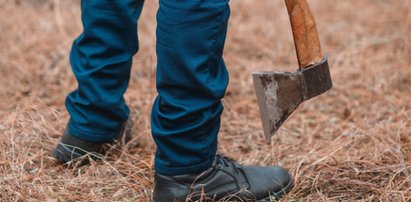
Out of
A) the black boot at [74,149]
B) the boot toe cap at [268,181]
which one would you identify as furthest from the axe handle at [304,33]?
the black boot at [74,149]

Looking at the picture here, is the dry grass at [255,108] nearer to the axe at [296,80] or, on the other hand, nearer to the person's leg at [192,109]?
the person's leg at [192,109]

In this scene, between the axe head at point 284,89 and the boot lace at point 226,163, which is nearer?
the axe head at point 284,89

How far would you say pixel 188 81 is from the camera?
1.73 meters

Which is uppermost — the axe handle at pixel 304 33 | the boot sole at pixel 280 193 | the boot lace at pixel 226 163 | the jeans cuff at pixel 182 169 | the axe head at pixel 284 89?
the axe handle at pixel 304 33

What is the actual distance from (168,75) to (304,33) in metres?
0.44

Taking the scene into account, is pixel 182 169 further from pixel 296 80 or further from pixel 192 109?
pixel 296 80

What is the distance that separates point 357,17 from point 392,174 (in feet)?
8.24

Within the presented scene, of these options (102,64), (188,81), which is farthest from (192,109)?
(102,64)

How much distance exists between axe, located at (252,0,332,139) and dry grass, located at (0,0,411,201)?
1.01 ft

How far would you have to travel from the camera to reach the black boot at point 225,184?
6.23 feet

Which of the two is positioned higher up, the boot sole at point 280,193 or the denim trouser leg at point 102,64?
the denim trouser leg at point 102,64

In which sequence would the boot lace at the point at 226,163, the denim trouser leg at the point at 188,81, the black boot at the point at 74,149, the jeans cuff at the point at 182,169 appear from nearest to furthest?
the denim trouser leg at the point at 188,81 < the jeans cuff at the point at 182,169 < the boot lace at the point at 226,163 < the black boot at the point at 74,149

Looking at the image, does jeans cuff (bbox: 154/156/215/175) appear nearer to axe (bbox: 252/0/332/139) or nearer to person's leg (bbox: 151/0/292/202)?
person's leg (bbox: 151/0/292/202)

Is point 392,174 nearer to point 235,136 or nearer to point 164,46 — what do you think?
point 235,136
